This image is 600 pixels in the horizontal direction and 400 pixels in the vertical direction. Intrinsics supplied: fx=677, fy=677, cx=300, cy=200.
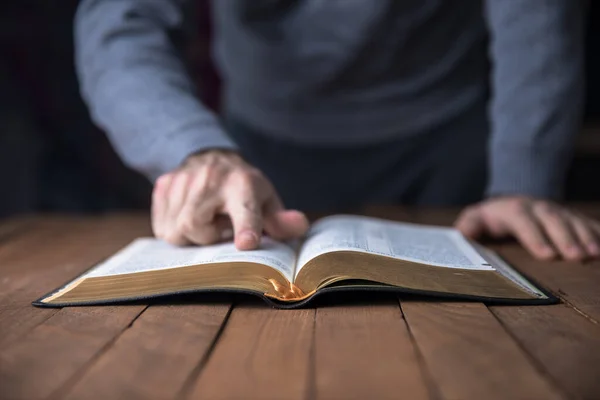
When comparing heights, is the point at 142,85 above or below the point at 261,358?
above

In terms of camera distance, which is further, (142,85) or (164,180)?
(142,85)

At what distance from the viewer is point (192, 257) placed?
32.6 inches

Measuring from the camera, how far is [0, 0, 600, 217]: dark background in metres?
2.24

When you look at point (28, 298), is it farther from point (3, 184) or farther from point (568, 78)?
point (3, 184)

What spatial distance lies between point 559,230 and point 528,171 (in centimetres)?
20

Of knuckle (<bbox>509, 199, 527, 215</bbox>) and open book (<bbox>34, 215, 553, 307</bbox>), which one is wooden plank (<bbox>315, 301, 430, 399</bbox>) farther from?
knuckle (<bbox>509, 199, 527, 215</bbox>)

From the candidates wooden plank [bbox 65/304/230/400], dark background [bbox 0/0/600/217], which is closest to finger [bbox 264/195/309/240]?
wooden plank [bbox 65/304/230/400]

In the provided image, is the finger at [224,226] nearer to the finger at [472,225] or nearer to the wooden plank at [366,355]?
the wooden plank at [366,355]

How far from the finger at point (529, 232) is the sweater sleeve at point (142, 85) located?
0.45 metres

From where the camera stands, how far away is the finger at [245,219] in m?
0.83

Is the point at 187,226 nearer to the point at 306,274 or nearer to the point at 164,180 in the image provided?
the point at 164,180

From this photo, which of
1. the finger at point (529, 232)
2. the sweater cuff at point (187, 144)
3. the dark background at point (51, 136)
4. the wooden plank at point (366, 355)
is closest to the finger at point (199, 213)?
the sweater cuff at point (187, 144)

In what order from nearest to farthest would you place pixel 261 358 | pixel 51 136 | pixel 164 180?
1. pixel 261 358
2. pixel 164 180
3. pixel 51 136

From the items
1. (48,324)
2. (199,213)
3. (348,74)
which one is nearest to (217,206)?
(199,213)
